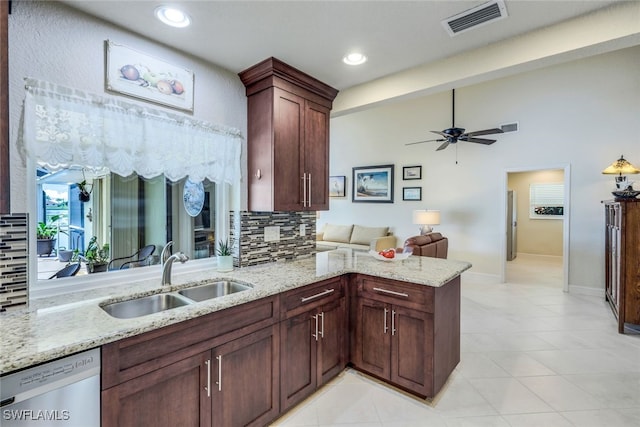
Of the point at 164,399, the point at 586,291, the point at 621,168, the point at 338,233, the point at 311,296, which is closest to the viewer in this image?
the point at 164,399

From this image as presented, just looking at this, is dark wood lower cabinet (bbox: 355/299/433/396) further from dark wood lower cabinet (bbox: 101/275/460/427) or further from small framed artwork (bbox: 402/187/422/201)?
small framed artwork (bbox: 402/187/422/201)

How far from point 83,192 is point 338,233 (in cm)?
529

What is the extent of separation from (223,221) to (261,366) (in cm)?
124

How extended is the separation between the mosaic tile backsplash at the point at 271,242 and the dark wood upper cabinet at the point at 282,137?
16cm

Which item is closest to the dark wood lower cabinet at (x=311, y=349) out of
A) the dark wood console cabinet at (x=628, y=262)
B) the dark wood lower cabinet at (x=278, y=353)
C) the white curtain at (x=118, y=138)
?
the dark wood lower cabinet at (x=278, y=353)

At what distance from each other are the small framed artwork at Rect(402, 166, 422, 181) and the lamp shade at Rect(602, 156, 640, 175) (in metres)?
2.68

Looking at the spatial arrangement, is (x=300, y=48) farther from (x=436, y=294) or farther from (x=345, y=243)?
(x=345, y=243)

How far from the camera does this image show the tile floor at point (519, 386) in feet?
6.27

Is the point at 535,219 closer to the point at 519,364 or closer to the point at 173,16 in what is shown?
the point at 519,364

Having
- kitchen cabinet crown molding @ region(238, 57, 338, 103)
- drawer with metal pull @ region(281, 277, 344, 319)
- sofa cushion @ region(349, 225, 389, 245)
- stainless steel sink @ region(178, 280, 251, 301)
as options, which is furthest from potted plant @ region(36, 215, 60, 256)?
sofa cushion @ region(349, 225, 389, 245)

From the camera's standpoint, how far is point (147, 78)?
196cm

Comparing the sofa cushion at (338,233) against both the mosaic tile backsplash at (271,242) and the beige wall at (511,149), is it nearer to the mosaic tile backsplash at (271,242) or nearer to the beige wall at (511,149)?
the beige wall at (511,149)

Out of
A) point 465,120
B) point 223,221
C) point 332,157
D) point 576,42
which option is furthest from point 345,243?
point 576,42

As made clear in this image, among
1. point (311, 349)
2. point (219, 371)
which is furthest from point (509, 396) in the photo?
point (219, 371)
